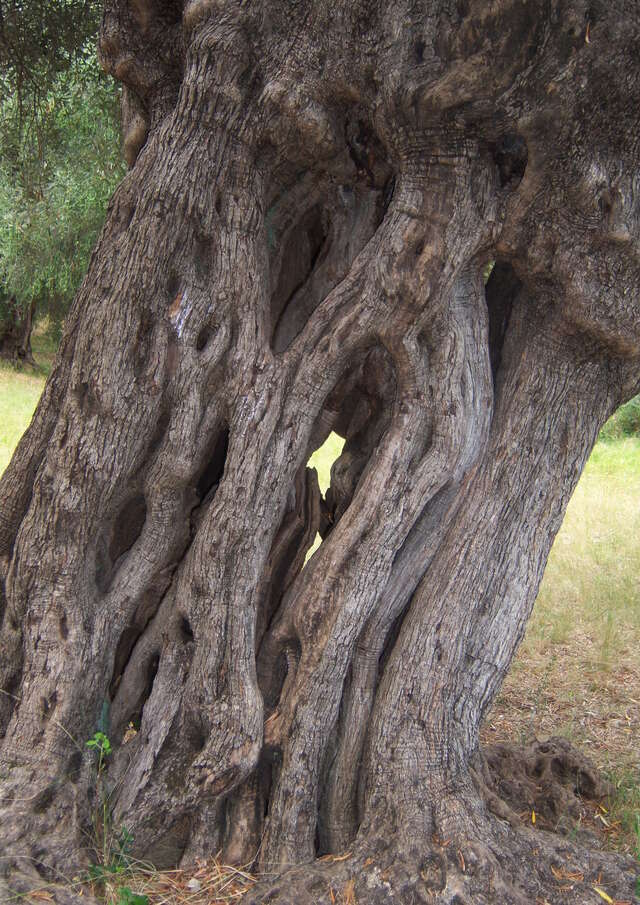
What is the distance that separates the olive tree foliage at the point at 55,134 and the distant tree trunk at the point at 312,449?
2.77 m

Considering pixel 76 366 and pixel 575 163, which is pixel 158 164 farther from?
pixel 575 163

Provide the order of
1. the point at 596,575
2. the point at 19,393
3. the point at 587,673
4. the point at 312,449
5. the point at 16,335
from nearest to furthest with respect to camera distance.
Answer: the point at 312,449 < the point at 587,673 < the point at 596,575 < the point at 19,393 < the point at 16,335

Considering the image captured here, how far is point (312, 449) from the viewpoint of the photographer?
361 centimetres

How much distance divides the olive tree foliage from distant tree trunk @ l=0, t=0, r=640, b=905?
9.10ft

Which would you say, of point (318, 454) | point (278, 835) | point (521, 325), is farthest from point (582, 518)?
point (278, 835)

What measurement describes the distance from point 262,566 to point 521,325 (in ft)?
5.19

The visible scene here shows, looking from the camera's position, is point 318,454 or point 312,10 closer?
point 312,10

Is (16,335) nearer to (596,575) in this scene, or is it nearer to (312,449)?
(596,575)

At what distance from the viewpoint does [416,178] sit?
311 cm

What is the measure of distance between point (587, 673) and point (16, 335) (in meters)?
26.5

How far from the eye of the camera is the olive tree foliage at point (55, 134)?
5824 mm

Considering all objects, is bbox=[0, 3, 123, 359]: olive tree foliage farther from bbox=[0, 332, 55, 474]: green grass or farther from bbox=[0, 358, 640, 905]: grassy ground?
bbox=[0, 358, 640, 905]: grassy ground

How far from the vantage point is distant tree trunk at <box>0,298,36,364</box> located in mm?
27297

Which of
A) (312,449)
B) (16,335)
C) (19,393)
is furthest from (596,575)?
(16,335)
